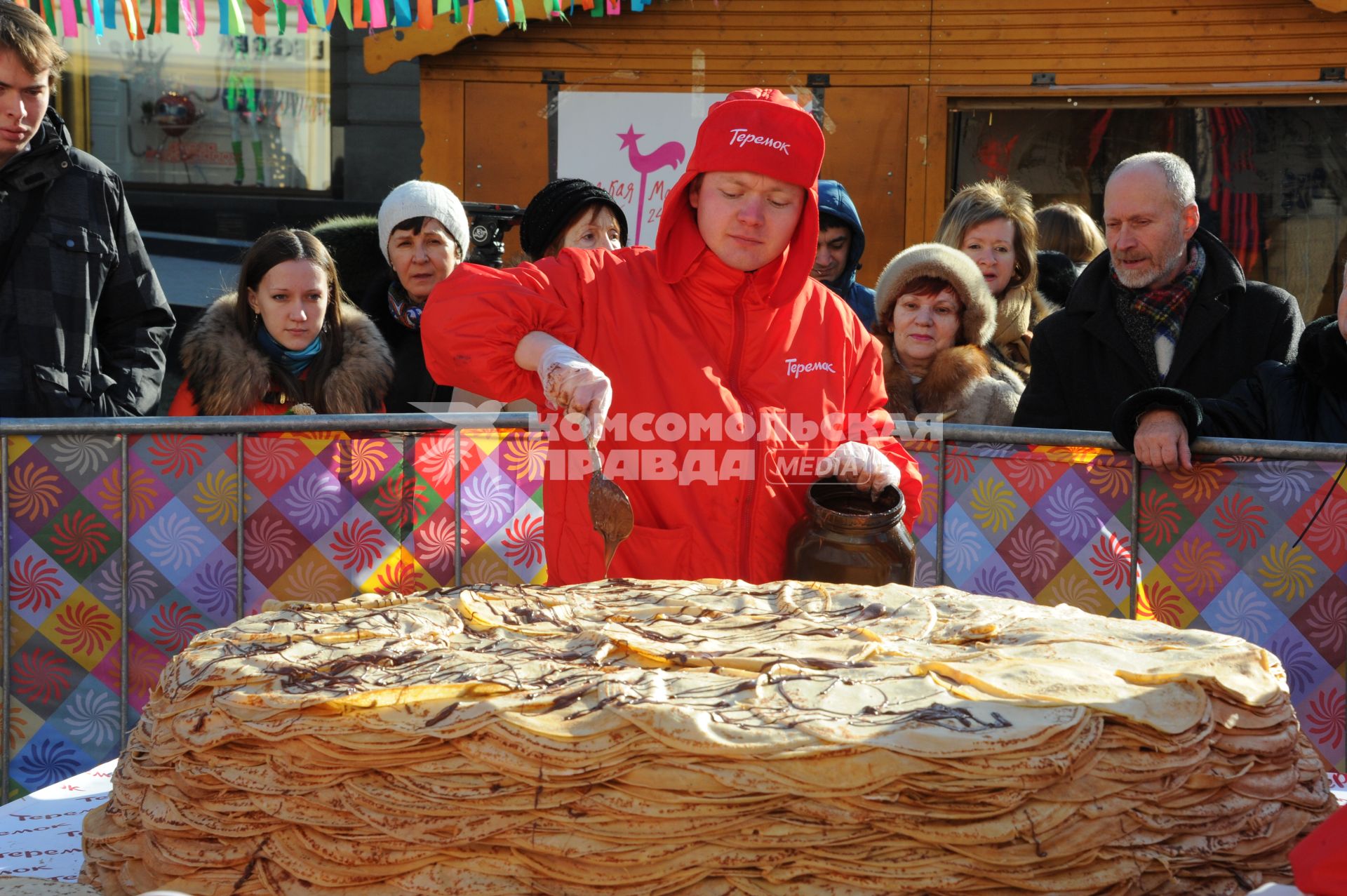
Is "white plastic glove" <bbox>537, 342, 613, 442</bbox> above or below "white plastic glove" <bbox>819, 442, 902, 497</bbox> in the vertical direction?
above

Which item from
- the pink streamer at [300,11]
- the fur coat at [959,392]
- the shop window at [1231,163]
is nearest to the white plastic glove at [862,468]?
the fur coat at [959,392]

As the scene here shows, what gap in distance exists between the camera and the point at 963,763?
152 cm

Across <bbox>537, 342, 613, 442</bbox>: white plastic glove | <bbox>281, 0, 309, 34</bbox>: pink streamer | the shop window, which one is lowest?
Result: <bbox>537, 342, 613, 442</bbox>: white plastic glove

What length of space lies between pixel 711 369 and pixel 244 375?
201 cm

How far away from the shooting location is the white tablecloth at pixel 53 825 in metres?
1.98

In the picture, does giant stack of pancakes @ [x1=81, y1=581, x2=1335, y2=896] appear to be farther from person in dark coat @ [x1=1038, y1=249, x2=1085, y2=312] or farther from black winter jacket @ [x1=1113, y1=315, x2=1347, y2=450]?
person in dark coat @ [x1=1038, y1=249, x2=1085, y2=312]

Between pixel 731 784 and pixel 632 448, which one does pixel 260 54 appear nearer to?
pixel 632 448

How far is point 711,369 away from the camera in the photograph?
2723 mm

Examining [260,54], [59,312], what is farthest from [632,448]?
[260,54]

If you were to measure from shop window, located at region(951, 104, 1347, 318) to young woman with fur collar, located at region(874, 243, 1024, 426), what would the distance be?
4198 mm

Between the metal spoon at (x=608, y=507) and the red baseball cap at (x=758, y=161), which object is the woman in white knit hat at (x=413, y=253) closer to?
the red baseball cap at (x=758, y=161)

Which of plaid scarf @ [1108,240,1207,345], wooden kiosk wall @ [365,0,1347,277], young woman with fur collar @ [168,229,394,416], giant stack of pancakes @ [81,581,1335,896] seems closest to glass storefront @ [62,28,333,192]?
wooden kiosk wall @ [365,0,1347,277]

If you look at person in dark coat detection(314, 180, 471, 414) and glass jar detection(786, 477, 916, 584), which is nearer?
glass jar detection(786, 477, 916, 584)

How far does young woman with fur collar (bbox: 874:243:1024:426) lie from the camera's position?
434 cm
